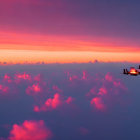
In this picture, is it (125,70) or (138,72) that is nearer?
(138,72)
